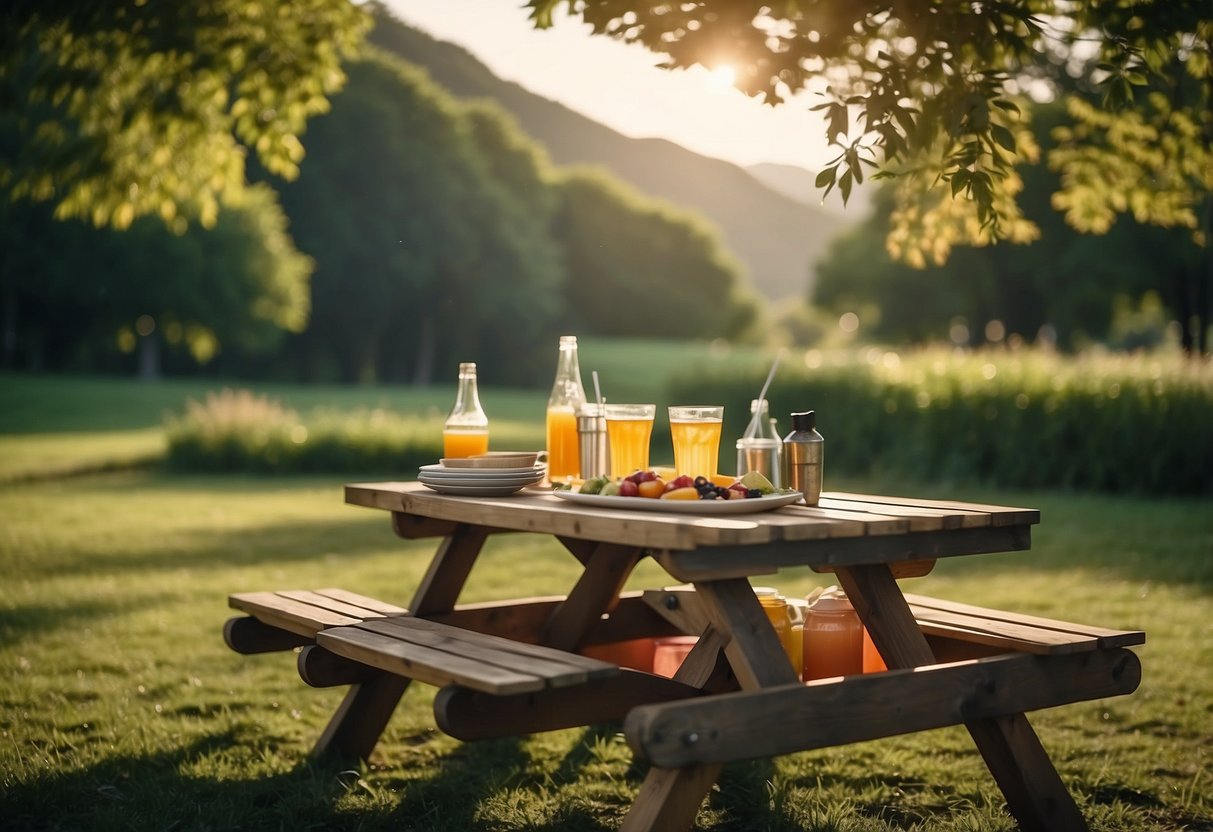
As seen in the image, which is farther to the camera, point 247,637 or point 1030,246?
point 1030,246

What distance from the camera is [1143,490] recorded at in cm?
1250

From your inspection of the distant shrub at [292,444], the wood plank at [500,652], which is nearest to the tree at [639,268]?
the distant shrub at [292,444]

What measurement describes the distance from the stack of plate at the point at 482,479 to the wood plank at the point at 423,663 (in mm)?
469

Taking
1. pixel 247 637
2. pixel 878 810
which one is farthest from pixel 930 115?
pixel 247 637

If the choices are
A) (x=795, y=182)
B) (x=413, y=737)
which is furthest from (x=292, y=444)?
(x=413, y=737)

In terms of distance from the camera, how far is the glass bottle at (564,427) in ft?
12.6

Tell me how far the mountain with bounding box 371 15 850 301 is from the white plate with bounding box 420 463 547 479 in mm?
30740

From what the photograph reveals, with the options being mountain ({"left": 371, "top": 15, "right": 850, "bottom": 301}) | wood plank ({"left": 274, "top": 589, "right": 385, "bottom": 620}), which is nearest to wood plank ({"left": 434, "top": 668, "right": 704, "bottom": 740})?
wood plank ({"left": 274, "top": 589, "right": 385, "bottom": 620})

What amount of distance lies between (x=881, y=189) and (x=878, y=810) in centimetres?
3227

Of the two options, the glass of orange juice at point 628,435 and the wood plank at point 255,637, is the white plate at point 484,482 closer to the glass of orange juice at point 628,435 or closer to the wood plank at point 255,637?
the glass of orange juice at point 628,435

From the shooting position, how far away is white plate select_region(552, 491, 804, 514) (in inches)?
120

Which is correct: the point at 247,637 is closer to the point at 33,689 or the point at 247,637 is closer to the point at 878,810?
the point at 33,689

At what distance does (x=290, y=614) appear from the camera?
3.88 metres

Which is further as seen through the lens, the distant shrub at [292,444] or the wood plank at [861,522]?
the distant shrub at [292,444]
